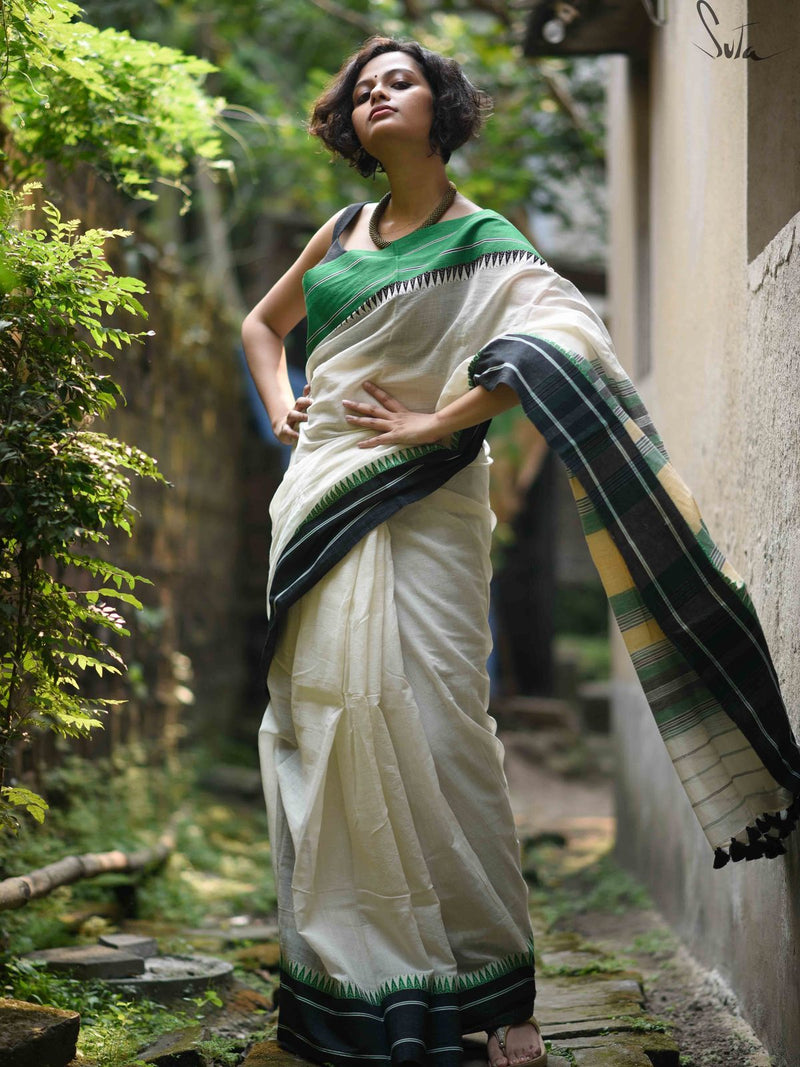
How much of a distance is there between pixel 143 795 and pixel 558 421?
329cm

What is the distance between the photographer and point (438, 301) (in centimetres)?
270

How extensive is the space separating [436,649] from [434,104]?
1327 millimetres

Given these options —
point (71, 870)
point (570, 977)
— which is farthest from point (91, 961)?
point (570, 977)

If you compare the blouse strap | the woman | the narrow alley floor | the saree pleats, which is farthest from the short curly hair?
the narrow alley floor

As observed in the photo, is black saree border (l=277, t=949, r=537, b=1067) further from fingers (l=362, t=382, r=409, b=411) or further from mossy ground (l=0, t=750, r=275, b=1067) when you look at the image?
fingers (l=362, t=382, r=409, b=411)

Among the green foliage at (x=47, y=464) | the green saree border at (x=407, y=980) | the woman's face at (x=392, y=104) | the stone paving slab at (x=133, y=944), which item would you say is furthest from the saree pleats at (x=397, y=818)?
the stone paving slab at (x=133, y=944)

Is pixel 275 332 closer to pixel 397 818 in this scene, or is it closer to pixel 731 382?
pixel 731 382

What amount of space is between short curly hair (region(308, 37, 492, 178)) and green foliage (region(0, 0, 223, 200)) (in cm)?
64

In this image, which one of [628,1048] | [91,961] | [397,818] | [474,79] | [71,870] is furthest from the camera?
[474,79]

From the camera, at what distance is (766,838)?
232 cm

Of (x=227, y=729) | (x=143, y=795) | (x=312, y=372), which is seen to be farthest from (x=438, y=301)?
(x=227, y=729)

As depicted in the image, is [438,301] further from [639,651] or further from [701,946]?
[701,946]

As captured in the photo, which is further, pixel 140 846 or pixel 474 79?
pixel 474 79

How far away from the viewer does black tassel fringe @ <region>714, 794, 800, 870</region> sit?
2.31 metres
